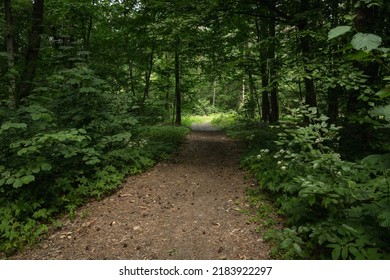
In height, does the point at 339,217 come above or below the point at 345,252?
above

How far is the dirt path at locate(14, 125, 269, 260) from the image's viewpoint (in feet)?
14.1

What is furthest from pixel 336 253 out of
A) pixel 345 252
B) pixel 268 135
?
pixel 268 135

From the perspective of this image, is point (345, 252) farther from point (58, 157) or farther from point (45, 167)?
point (58, 157)

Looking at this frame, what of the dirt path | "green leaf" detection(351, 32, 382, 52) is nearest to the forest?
"green leaf" detection(351, 32, 382, 52)

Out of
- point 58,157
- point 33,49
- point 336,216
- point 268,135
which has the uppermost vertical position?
point 33,49

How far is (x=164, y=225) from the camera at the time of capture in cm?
510

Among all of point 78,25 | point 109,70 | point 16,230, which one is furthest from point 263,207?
point 78,25

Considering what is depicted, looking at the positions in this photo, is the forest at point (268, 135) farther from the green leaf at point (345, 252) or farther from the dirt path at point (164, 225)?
the dirt path at point (164, 225)

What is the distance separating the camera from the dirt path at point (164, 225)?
4312 mm

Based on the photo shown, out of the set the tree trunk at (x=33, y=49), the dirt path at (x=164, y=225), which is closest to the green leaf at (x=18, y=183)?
the dirt path at (x=164, y=225)

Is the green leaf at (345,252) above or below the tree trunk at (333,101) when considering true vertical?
below
